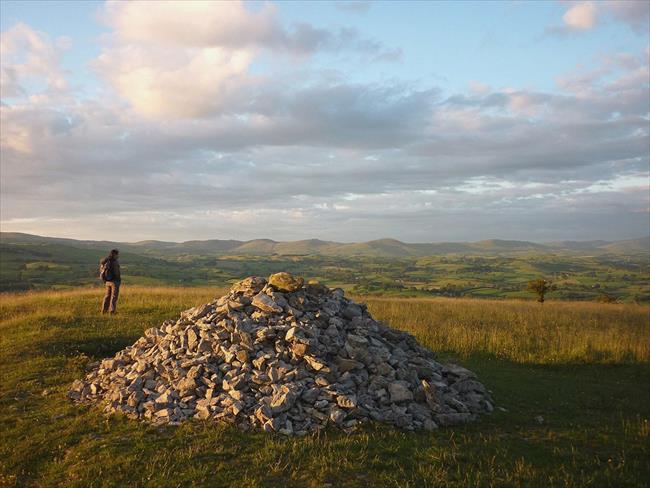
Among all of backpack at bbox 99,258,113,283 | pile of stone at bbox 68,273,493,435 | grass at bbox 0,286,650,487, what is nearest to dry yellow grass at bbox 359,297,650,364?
grass at bbox 0,286,650,487

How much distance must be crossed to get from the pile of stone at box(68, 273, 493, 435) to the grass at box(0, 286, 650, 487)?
1.62 feet

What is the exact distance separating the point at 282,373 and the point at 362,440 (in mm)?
2516

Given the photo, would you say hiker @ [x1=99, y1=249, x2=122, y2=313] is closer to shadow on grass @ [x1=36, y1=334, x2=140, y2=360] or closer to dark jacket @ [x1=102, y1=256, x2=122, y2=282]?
dark jacket @ [x1=102, y1=256, x2=122, y2=282]

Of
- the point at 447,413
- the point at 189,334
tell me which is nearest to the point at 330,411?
the point at 447,413

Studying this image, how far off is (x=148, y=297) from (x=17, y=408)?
1613cm

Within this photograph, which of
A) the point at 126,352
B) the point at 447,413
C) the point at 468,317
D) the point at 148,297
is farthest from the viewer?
the point at 148,297

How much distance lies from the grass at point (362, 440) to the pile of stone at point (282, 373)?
1.62 ft

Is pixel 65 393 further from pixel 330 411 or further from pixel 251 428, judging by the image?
pixel 330 411

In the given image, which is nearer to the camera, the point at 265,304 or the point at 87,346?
the point at 265,304

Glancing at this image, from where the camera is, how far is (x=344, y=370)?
440 inches

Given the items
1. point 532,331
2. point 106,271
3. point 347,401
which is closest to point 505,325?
point 532,331

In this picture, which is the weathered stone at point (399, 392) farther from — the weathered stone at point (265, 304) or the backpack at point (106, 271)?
the backpack at point (106, 271)

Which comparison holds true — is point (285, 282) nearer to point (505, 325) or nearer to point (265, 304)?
point (265, 304)

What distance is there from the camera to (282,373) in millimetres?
10656
